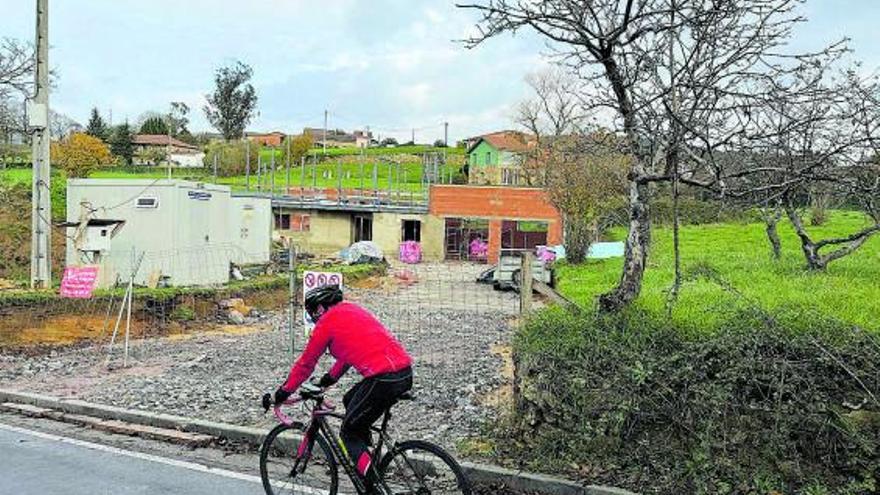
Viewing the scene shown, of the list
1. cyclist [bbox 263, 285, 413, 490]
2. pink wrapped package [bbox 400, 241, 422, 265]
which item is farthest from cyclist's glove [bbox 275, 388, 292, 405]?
pink wrapped package [bbox 400, 241, 422, 265]

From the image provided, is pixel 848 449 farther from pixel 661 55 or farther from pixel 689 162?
pixel 661 55

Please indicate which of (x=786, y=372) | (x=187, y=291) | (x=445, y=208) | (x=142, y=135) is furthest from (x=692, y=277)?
(x=142, y=135)

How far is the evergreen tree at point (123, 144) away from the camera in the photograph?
79250 millimetres

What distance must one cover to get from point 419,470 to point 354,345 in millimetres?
982

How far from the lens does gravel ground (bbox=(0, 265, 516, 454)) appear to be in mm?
9266

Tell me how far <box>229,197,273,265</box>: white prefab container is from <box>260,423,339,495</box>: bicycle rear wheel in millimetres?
24399

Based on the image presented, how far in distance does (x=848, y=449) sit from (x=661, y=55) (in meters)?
4.18

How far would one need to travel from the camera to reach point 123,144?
80562mm

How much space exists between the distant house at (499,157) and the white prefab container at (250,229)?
25.5 m

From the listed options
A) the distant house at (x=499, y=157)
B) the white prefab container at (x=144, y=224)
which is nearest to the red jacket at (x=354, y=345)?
the white prefab container at (x=144, y=224)

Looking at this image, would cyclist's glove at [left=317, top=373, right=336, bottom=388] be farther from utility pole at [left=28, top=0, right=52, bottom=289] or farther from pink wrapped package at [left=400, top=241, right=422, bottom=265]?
pink wrapped package at [left=400, top=241, right=422, bottom=265]

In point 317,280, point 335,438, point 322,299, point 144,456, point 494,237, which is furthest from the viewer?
point 494,237

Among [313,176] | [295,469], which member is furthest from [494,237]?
[295,469]

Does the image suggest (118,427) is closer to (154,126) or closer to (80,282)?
(80,282)
